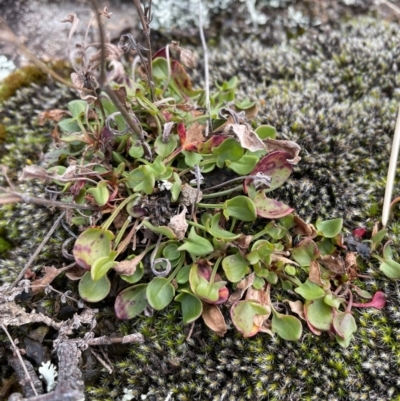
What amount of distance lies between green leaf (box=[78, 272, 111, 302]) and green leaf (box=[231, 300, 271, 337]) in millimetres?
537

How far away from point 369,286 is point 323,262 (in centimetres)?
23

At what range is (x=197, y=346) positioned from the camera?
1871 millimetres

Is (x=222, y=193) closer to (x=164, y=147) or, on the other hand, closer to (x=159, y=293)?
(x=164, y=147)

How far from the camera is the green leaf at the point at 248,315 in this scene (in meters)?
1.75

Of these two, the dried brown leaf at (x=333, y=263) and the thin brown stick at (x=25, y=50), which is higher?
the thin brown stick at (x=25, y=50)

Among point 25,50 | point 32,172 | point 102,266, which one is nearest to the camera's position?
point 25,50

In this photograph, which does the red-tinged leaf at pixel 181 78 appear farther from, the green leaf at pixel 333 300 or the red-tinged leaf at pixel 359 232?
the green leaf at pixel 333 300

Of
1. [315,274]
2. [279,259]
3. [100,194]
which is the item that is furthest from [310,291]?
[100,194]

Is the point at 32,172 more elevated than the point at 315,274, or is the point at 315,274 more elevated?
the point at 32,172

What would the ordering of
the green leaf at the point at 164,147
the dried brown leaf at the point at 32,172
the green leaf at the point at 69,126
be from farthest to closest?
the green leaf at the point at 69,126 < the green leaf at the point at 164,147 < the dried brown leaf at the point at 32,172

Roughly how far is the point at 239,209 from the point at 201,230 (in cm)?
19

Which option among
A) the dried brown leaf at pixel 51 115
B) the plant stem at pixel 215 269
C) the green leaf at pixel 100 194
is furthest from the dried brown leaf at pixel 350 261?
the dried brown leaf at pixel 51 115

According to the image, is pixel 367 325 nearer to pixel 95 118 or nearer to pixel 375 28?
pixel 95 118

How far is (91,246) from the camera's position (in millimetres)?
1835
